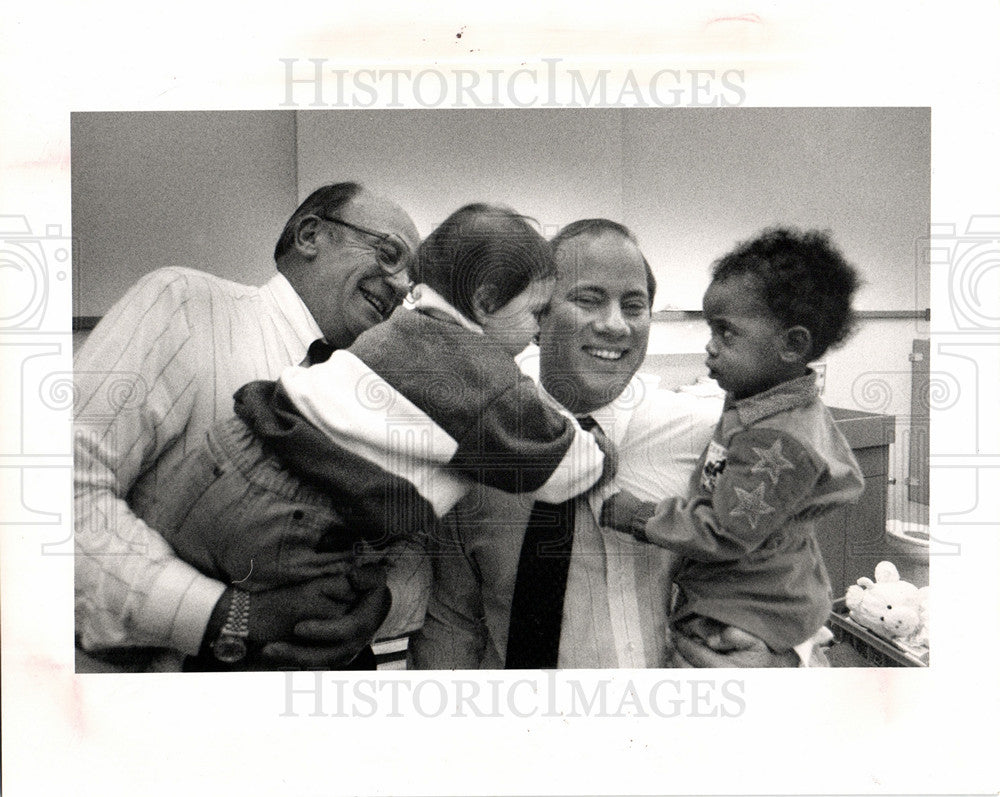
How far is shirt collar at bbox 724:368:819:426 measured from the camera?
176 cm

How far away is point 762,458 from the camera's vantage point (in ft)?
5.77

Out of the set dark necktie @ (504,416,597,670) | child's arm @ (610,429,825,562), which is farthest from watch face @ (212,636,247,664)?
child's arm @ (610,429,825,562)

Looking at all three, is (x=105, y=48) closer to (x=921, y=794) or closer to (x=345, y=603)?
(x=345, y=603)

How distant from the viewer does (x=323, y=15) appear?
1.78 metres

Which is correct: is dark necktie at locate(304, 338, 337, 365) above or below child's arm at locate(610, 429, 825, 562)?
above

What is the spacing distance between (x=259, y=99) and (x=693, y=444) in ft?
3.80

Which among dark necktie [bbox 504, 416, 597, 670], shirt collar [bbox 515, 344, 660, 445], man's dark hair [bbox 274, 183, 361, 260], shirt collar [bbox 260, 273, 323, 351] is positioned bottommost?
dark necktie [bbox 504, 416, 597, 670]

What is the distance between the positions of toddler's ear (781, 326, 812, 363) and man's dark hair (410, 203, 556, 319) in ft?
1.65

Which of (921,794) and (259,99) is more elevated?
(259,99)

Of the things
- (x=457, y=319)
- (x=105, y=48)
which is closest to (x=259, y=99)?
(x=105, y=48)

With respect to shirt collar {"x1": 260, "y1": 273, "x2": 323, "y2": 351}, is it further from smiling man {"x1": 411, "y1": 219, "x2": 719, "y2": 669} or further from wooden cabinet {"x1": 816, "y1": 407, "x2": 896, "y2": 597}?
wooden cabinet {"x1": 816, "y1": 407, "x2": 896, "y2": 597}

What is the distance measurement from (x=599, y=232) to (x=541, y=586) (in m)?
0.75

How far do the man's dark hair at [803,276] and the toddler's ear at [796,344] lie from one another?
0.01 meters

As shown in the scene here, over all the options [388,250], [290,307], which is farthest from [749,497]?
[290,307]
